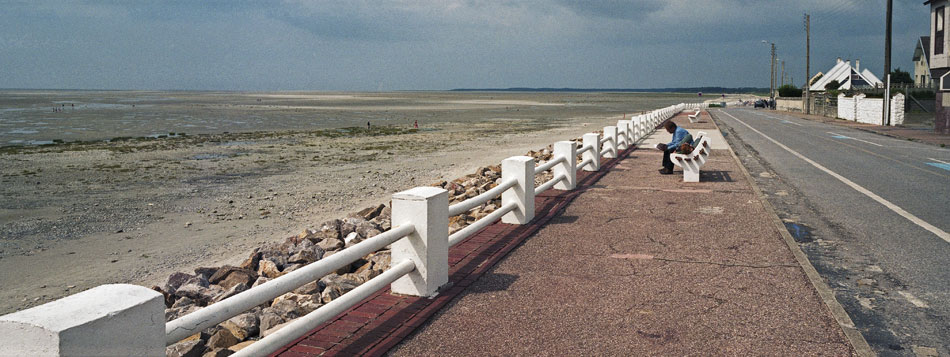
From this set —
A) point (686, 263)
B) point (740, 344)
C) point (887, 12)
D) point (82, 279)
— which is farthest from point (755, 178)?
point (887, 12)

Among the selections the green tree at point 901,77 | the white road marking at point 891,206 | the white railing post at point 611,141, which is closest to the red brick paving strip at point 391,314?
the white road marking at point 891,206

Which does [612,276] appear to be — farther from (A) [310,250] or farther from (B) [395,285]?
(A) [310,250]

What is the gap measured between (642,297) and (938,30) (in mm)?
41107

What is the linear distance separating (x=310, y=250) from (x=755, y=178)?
29.5ft

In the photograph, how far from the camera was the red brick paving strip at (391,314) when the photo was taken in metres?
4.67

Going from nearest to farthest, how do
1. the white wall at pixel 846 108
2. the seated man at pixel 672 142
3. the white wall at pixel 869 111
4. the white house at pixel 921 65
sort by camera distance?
the seated man at pixel 672 142 → the white wall at pixel 869 111 → the white wall at pixel 846 108 → the white house at pixel 921 65

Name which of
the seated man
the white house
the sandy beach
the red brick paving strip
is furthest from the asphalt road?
the white house

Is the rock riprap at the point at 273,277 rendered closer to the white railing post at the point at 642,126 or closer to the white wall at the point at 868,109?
the white railing post at the point at 642,126

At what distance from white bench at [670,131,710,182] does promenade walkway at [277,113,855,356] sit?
3.85m

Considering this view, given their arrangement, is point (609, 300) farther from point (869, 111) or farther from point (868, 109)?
point (868, 109)

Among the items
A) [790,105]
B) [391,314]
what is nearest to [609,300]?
[391,314]

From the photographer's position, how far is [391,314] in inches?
212

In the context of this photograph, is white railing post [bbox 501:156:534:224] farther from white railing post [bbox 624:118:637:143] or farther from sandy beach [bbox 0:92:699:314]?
white railing post [bbox 624:118:637:143]

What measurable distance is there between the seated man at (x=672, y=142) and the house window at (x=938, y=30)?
31.4m
